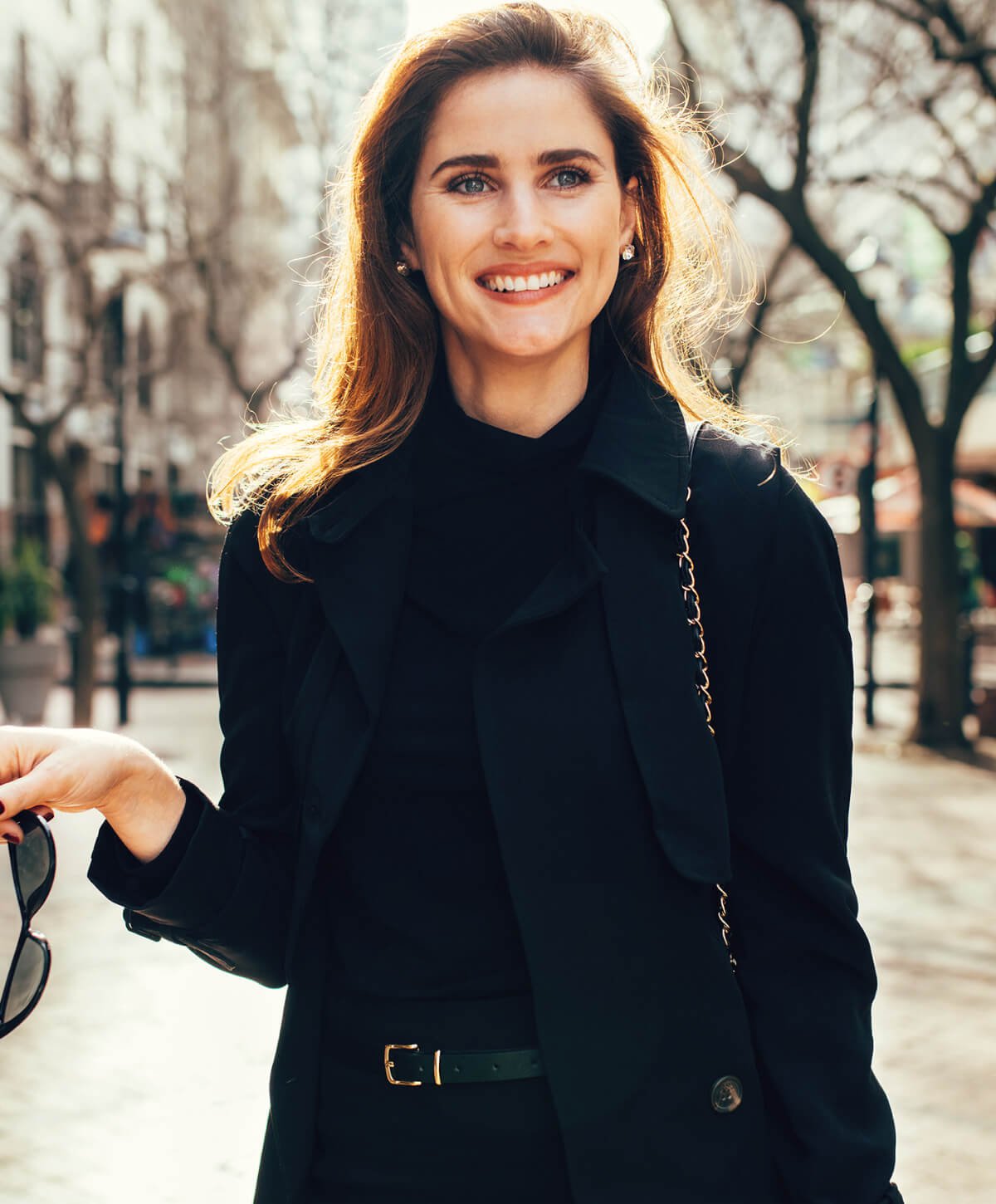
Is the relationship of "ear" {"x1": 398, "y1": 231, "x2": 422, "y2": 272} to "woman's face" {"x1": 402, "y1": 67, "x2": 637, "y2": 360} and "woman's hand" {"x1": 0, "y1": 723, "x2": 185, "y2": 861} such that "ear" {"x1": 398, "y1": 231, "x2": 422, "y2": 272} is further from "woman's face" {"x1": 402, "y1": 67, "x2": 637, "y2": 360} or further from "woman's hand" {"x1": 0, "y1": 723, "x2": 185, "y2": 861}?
"woman's hand" {"x1": 0, "y1": 723, "x2": 185, "y2": 861}

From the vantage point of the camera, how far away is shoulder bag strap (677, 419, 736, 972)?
1.87 meters

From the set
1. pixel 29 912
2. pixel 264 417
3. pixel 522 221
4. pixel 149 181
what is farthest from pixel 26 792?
pixel 264 417

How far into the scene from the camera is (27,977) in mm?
1698

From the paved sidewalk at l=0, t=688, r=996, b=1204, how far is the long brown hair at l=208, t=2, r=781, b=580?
2.81m

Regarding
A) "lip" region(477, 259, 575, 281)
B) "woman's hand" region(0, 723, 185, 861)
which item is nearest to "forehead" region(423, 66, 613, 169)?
"lip" region(477, 259, 575, 281)

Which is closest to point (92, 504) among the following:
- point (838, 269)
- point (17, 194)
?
point (17, 194)

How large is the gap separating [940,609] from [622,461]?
39.2 ft

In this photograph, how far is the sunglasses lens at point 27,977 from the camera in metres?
1.68

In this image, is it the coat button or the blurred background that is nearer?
the coat button

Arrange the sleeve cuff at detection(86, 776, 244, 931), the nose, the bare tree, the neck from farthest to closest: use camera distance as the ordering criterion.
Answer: the bare tree
the neck
the nose
the sleeve cuff at detection(86, 776, 244, 931)

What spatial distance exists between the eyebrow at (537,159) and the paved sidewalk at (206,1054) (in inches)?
127

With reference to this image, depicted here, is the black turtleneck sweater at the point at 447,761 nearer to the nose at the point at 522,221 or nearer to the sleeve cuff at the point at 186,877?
the sleeve cuff at the point at 186,877

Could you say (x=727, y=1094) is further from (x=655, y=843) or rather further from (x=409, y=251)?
(x=409, y=251)

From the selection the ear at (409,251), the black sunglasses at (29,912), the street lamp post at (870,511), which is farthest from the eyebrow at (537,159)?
the street lamp post at (870,511)
